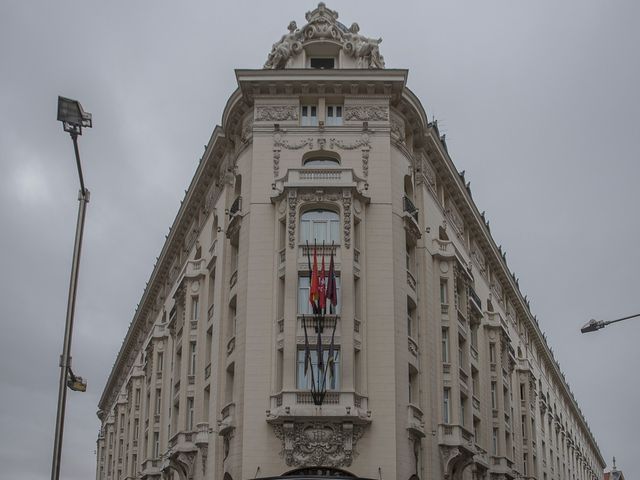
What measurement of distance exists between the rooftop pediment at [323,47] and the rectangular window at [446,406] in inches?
700

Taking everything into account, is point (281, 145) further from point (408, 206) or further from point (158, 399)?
point (158, 399)

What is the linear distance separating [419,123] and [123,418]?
180 feet

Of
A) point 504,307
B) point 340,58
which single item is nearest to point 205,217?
point 340,58

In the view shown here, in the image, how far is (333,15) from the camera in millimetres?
53438

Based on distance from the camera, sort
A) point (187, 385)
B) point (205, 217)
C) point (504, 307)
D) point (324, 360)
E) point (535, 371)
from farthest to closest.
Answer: point (535, 371) → point (504, 307) → point (205, 217) → point (187, 385) → point (324, 360)

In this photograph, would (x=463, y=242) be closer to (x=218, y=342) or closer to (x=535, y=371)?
(x=218, y=342)

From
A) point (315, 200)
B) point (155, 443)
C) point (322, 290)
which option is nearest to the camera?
point (322, 290)

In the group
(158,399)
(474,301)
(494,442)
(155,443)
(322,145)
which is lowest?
(494,442)

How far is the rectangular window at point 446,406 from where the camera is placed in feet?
170

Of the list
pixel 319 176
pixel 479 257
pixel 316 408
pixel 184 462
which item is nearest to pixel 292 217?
pixel 319 176

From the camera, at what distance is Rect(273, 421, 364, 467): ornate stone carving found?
43531 millimetres

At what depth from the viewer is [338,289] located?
152 feet

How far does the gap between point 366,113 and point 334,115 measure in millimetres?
1669

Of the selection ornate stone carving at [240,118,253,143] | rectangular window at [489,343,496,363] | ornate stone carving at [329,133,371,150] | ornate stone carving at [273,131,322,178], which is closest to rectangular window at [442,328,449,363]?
ornate stone carving at [329,133,371,150]
